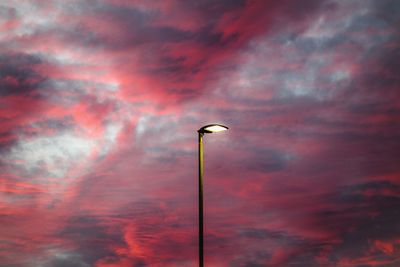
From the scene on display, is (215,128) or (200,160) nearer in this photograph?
(215,128)

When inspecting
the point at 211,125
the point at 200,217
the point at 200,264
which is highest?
the point at 211,125

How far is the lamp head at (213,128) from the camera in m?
18.0

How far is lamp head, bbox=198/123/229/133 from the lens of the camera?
17953 millimetres

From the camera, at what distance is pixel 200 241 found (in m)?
17.6

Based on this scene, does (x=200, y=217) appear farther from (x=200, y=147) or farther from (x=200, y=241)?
(x=200, y=147)

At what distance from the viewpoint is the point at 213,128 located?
1811cm

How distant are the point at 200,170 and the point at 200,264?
3.03 m

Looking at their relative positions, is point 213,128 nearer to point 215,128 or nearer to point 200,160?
point 215,128

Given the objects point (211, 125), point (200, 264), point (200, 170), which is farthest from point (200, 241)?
point (211, 125)

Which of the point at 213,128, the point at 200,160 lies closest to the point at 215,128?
the point at 213,128

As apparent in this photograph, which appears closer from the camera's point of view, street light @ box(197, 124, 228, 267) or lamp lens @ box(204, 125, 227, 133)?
street light @ box(197, 124, 228, 267)

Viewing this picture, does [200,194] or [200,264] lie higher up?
[200,194]

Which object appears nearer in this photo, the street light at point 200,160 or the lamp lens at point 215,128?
the street light at point 200,160

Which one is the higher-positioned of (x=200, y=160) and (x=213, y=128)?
(x=213, y=128)
